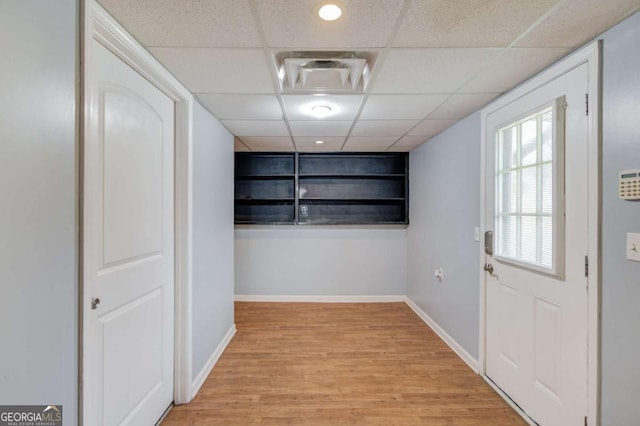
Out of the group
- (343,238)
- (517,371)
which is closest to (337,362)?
(517,371)

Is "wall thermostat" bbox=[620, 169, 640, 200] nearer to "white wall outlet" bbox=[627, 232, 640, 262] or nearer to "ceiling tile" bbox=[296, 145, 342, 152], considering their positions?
"white wall outlet" bbox=[627, 232, 640, 262]

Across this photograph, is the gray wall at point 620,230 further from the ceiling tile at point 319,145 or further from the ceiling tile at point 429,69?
the ceiling tile at point 319,145

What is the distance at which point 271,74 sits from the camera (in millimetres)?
1855

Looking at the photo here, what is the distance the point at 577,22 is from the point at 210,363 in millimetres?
3297

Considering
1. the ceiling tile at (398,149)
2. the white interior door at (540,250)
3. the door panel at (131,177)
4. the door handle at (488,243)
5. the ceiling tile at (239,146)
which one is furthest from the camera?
the ceiling tile at (398,149)

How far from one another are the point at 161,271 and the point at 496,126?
2644 mm

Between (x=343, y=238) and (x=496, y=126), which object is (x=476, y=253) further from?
(x=343, y=238)

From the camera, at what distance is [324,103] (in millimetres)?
2365

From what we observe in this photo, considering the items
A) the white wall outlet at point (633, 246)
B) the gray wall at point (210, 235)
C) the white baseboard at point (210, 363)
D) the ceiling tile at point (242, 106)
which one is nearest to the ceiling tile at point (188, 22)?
the ceiling tile at point (242, 106)

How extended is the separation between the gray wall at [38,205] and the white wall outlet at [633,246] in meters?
2.36

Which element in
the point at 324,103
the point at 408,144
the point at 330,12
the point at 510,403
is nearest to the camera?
the point at 330,12

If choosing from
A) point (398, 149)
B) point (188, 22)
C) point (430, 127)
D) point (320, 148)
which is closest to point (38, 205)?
point (188, 22)

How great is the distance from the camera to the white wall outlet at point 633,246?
4.23ft

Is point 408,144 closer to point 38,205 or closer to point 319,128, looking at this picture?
point 319,128
